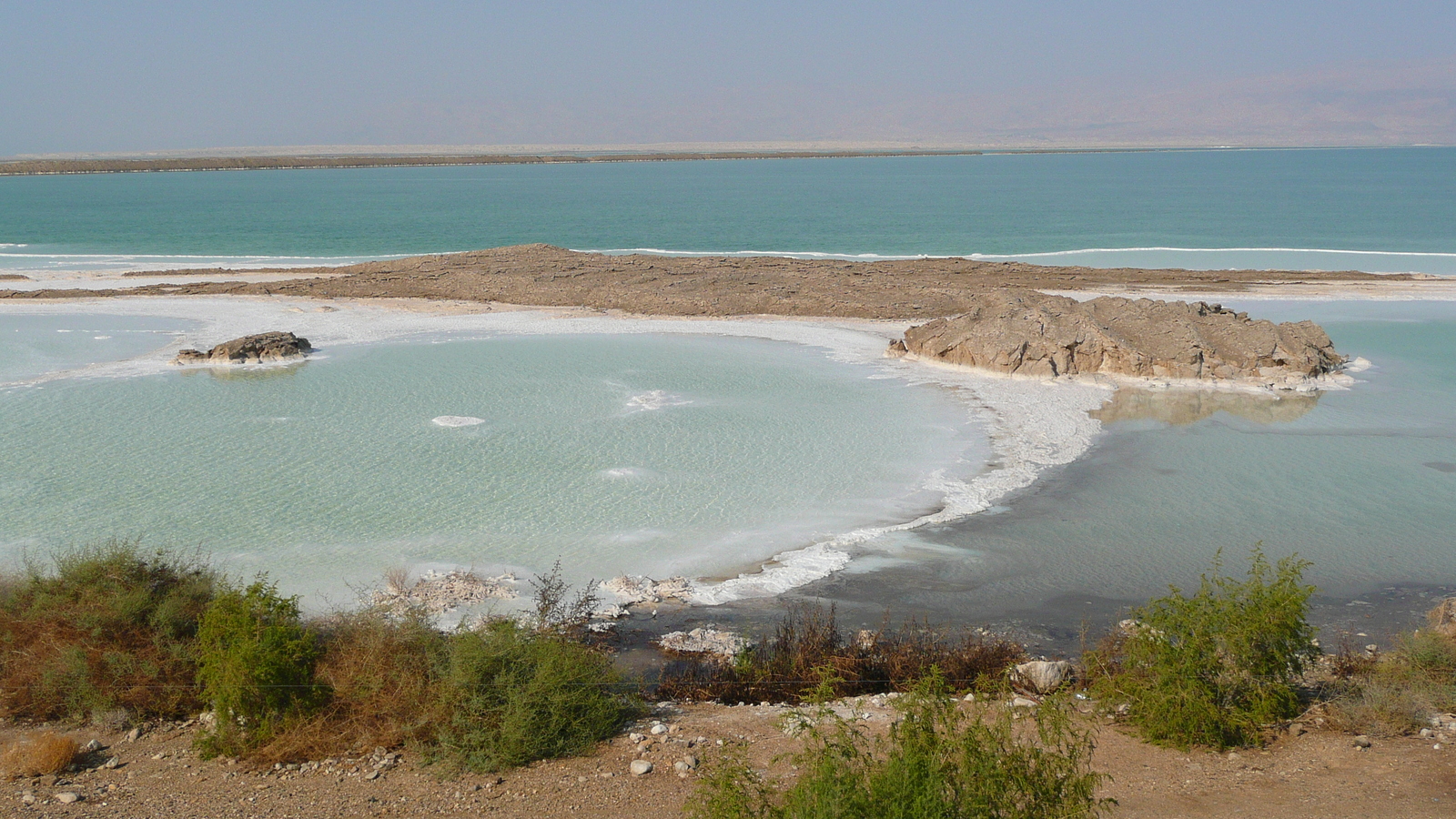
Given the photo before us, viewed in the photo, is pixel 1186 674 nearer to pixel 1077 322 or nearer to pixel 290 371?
pixel 1077 322

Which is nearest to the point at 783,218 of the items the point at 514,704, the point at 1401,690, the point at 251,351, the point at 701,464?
the point at 251,351

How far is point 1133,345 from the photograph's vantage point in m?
20.1

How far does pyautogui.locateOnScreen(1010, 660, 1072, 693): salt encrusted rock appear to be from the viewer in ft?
26.3

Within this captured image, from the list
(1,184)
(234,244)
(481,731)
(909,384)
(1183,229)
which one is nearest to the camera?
(481,731)

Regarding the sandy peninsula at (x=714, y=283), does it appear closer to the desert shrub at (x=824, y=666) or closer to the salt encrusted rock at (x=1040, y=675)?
the desert shrub at (x=824, y=666)

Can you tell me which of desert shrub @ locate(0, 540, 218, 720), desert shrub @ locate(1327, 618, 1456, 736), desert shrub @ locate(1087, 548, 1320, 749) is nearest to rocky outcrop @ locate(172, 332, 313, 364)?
desert shrub @ locate(0, 540, 218, 720)

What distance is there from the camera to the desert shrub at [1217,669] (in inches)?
278

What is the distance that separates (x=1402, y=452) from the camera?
49.8 ft

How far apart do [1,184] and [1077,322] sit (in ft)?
411

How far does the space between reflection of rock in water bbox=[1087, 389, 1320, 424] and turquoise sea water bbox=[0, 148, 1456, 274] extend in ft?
70.8

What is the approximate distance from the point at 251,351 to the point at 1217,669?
58.9 ft

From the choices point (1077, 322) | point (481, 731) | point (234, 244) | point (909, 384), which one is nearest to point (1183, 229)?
point (1077, 322)

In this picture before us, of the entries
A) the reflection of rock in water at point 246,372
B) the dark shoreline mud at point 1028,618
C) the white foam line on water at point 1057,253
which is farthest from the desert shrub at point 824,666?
the white foam line on water at point 1057,253

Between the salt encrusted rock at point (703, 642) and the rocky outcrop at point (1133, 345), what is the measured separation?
12.1m
